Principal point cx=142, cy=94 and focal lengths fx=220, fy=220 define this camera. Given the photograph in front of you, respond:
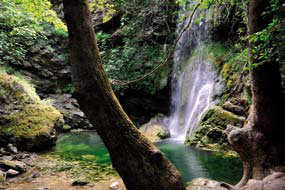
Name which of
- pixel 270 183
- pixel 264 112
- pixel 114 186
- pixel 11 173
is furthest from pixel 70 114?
pixel 270 183

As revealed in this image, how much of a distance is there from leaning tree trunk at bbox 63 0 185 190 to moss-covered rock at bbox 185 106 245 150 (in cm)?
471

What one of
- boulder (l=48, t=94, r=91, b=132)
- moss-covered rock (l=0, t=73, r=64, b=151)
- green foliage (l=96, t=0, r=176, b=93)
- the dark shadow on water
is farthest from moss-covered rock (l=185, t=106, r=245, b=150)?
boulder (l=48, t=94, r=91, b=132)

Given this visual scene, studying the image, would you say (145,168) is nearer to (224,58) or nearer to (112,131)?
(112,131)

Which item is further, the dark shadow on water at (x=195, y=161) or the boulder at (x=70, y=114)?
the boulder at (x=70, y=114)

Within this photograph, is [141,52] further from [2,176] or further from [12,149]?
[2,176]

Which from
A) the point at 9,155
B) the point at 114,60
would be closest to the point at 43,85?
the point at 114,60

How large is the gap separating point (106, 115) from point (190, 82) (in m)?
9.78

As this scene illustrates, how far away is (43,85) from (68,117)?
3.67 m

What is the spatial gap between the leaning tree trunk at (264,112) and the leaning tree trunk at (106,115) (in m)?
1.67

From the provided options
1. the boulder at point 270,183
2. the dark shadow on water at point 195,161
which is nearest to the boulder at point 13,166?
the dark shadow on water at point 195,161

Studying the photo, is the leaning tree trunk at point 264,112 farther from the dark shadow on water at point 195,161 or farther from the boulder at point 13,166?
the boulder at point 13,166

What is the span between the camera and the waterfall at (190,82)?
1077 centimetres

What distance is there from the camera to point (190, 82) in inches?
488

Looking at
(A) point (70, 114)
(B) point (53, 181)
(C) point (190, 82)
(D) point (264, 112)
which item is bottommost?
(B) point (53, 181)
